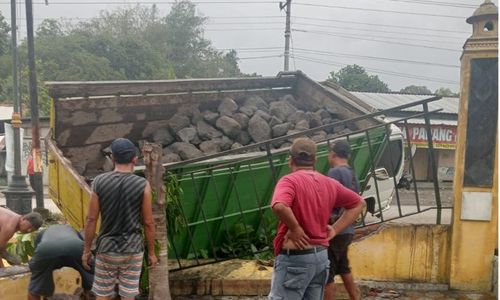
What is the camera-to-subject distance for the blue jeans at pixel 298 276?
111 inches

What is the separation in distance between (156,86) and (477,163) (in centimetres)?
398

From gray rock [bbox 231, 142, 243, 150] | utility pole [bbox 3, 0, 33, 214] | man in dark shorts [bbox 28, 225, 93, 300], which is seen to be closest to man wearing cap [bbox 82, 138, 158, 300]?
man in dark shorts [bbox 28, 225, 93, 300]

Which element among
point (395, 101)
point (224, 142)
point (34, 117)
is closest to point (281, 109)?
point (224, 142)

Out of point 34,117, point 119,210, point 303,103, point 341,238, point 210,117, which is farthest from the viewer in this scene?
point 34,117

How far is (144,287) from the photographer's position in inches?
167

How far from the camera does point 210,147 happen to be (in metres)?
6.05

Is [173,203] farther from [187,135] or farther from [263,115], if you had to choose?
[263,115]

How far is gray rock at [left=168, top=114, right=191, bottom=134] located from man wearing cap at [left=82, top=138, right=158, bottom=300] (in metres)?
3.06

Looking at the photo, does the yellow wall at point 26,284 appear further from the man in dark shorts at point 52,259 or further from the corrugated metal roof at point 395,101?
the corrugated metal roof at point 395,101

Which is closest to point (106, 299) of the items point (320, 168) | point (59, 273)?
point (59, 273)

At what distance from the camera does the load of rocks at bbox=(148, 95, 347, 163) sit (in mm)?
6086

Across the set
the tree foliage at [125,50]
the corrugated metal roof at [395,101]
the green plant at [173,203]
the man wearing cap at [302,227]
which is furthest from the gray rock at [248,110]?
the tree foliage at [125,50]

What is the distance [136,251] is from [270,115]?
3.75m

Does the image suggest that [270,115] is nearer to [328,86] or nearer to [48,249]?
[328,86]
